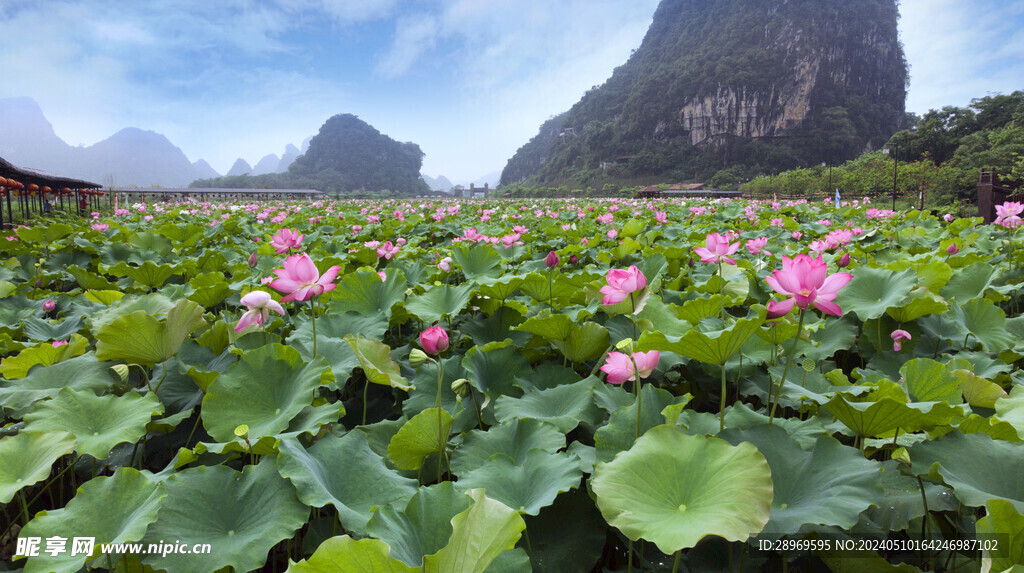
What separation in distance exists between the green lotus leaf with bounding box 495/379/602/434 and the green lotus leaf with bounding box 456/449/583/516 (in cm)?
15

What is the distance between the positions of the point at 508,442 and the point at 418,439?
204mm

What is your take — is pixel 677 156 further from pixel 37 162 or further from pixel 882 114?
pixel 37 162

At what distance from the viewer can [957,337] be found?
5.29ft

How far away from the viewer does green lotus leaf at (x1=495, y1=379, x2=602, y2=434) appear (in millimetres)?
1087

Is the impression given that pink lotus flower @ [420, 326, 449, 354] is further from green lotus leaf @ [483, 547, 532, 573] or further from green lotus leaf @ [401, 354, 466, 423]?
green lotus leaf @ [483, 547, 532, 573]

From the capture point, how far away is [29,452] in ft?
2.91

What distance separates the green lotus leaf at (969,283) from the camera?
6.27ft

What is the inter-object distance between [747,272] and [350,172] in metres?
97.8

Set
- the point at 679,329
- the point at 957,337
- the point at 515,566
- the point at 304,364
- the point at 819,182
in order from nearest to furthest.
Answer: the point at 515,566
the point at 304,364
the point at 679,329
the point at 957,337
the point at 819,182

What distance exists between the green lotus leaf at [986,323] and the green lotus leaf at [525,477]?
63.4 inches

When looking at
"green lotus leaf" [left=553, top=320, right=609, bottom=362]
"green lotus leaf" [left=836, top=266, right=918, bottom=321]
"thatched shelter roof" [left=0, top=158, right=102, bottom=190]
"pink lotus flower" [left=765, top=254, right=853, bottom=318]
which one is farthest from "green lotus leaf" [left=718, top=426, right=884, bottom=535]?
"thatched shelter roof" [left=0, top=158, right=102, bottom=190]

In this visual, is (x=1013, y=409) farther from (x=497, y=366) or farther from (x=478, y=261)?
(x=478, y=261)

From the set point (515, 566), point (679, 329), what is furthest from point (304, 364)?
point (679, 329)

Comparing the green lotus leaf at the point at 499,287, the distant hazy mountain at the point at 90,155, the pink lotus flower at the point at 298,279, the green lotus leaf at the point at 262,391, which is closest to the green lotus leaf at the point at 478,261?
the green lotus leaf at the point at 499,287
